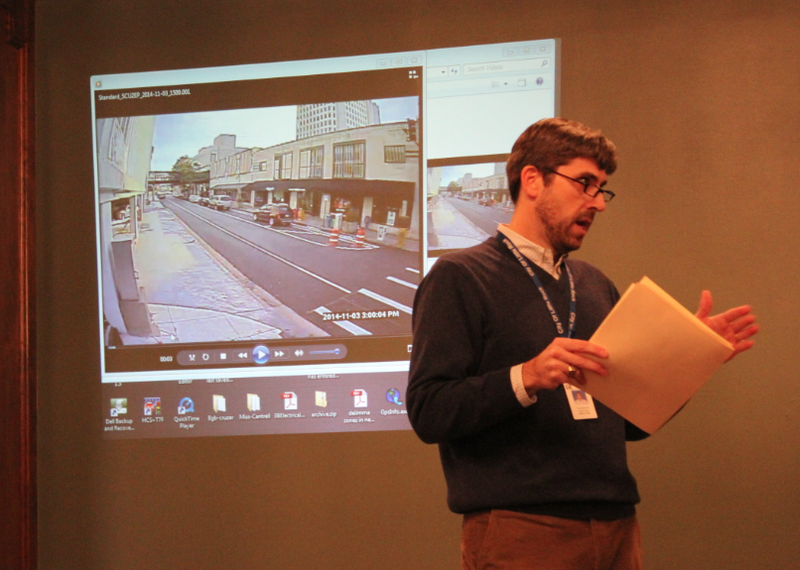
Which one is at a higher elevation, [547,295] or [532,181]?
[532,181]

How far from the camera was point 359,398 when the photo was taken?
275 centimetres

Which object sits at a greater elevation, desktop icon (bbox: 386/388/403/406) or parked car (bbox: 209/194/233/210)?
parked car (bbox: 209/194/233/210)

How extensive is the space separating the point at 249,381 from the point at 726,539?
193 centimetres

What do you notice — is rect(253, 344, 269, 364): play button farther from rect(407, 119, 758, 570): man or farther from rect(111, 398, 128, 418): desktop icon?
rect(407, 119, 758, 570): man

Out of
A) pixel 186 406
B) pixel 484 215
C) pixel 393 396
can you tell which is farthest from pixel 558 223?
pixel 186 406

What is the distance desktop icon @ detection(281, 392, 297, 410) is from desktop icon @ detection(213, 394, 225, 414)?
25cm

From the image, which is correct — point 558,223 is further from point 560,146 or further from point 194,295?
point 194,295

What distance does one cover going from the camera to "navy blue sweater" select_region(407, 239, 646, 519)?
1.26 metres

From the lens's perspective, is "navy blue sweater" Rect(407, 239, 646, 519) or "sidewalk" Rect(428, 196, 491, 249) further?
"sidewalk" Rect(428, 196, 491, 249)

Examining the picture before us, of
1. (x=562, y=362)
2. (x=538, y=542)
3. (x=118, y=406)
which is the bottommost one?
(x=118, y=406)

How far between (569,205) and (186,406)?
1977 millimetres

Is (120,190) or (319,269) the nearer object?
(319,269)

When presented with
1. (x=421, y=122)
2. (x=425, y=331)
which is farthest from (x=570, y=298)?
(x=421, y=122)

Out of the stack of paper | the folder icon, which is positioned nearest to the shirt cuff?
the stack of paper
